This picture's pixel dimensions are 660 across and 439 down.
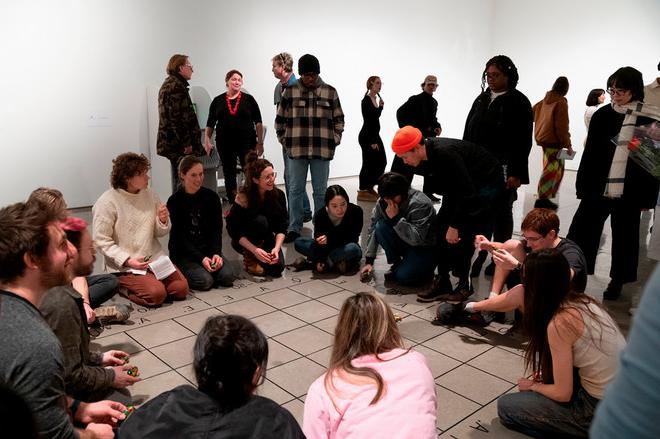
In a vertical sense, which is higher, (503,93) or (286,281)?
(503,93)

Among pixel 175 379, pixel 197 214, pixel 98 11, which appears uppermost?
pixel 98 11

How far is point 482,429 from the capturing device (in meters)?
2.32

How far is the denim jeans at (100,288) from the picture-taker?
3262 millimetres

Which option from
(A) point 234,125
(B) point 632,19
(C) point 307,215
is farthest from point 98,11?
(B) point 632,19

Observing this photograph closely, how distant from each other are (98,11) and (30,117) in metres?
1.27

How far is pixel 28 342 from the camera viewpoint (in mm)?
1420

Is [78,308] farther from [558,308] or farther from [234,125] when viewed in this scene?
[234,125]

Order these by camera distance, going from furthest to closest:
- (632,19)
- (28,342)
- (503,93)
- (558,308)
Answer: (632,19) < (503,93) < (558,308) < (28,342)

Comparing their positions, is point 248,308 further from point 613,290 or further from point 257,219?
point 613,290

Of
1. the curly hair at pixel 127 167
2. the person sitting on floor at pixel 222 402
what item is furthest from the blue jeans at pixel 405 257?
the person sitting on floor at pixel 222 402

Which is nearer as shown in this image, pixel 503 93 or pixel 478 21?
pixel 503 93

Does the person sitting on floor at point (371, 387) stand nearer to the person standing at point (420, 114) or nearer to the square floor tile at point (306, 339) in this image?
the square floor tile at point (306, 339)

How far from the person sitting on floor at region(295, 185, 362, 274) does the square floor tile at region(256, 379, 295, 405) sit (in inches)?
65.0

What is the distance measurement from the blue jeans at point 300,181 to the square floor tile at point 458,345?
2167 mm
